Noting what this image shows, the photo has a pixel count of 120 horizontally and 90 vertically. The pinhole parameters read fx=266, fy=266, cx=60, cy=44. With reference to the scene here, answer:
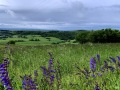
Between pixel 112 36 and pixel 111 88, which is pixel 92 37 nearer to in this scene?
pixel 112 36

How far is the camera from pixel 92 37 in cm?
5178

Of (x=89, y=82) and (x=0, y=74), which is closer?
(x=0, y=74)

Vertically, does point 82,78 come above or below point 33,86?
below

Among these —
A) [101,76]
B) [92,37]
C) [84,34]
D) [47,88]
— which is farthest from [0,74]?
[84,34]

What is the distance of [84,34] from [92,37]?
39.7ft

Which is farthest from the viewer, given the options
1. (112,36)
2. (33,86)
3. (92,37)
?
(92,37)

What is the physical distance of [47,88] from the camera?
16.2 ft

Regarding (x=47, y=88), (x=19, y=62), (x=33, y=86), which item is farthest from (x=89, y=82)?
(x=19, y=62)

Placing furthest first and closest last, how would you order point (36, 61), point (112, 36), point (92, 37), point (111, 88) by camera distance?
point (92, 37)
point (112, 36)
point (36, 61)
point (111, 88)

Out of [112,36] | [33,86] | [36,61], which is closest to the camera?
[33,86]

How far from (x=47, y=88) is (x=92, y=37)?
47347 millimetres

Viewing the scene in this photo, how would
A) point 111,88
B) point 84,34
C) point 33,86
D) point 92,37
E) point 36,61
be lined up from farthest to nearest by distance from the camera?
point 84,34 → point 92,37 → point 36,61 → point 111,88 → point 33,86

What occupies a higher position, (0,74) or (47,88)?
(0,74)

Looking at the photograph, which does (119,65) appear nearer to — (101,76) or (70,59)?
(101,76)
